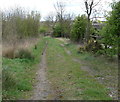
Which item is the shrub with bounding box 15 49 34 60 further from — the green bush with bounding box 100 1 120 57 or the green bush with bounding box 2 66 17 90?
the green bush with bounding box 2 66 17 90

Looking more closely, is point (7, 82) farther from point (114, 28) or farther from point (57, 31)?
point (57, 31)

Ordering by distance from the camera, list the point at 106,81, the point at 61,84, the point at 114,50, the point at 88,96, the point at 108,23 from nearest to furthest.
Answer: the point at 88,96 → the point at 61,84 → the point at 106,81 → the point at 114,50 → the point at 108,23

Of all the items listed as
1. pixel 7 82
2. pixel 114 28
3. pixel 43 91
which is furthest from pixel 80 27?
pixel 7 82

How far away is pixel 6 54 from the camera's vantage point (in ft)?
41.3

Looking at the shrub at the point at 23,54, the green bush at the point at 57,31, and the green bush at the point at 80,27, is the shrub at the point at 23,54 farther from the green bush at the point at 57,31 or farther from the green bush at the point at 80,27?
the green bush at the point at 57,31

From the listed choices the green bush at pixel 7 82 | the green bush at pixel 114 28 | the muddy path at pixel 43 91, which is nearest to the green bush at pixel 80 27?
the green bush at pixel 114 28

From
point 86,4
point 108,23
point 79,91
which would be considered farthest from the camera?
point 86,4

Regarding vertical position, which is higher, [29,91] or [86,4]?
[86,4]

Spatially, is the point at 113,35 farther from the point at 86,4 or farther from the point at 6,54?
the point at 86,4

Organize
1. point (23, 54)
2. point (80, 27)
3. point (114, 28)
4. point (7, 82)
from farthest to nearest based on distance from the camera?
point (80, 27)
point (23, 54)
point (114, 28)
point (7, 82)

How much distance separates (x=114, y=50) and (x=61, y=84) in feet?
12.3

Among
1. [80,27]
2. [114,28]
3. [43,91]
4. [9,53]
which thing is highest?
[80,27]

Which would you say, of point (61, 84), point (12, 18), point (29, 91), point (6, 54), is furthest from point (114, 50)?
point (12, 18)

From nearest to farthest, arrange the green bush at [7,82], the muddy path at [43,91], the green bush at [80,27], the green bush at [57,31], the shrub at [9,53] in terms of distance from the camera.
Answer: the muddy path at [43,91] → the green bush at [7,82] → the shrub at [9,53] → the green bush at [80,27] → the green bush at [57,31]
